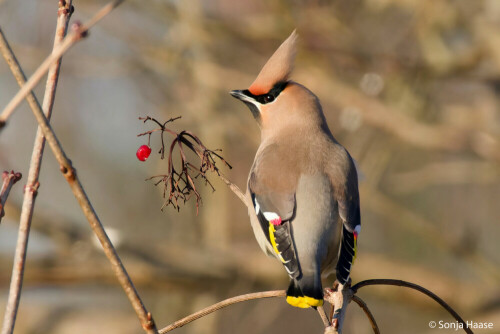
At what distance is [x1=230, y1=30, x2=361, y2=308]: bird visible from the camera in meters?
1.95

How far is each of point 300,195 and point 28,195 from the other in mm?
1149

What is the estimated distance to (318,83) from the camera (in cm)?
448

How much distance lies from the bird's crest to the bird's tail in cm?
71

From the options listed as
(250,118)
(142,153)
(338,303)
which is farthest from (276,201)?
(250,118)

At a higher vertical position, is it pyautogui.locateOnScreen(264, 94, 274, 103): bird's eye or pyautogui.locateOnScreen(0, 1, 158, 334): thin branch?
pyautogui.locateOnScreen(264, 94, 274, 103): bird's eye

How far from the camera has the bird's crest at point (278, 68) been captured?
2154 mm

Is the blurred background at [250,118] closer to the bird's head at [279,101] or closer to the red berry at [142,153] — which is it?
the bird's head at [279,101]

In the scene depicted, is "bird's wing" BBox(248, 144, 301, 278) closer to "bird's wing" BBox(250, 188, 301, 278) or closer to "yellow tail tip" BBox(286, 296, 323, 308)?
"bird's wing" BBox(250, 188, 301, 278)

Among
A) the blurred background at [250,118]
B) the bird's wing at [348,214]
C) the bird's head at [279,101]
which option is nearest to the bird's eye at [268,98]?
the bird's head at [279,101]

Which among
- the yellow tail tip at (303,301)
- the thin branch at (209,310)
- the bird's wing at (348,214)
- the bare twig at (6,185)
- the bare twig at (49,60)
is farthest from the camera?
the bird's wing at (348,214)

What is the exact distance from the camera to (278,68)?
222cm

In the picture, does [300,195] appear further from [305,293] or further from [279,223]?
[305,293]

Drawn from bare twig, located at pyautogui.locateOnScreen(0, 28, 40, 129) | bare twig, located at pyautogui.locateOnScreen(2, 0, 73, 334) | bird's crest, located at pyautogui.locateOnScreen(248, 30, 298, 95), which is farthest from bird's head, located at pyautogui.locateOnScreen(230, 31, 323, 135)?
bare twig, located at pyautogui.locateOnScreen(0, 28, 40, 129)

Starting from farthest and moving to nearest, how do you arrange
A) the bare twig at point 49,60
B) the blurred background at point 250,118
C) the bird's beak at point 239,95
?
the blurred background at point 250,118 → the bird's beak at point 239,95 → the bare twig at point 49,60
